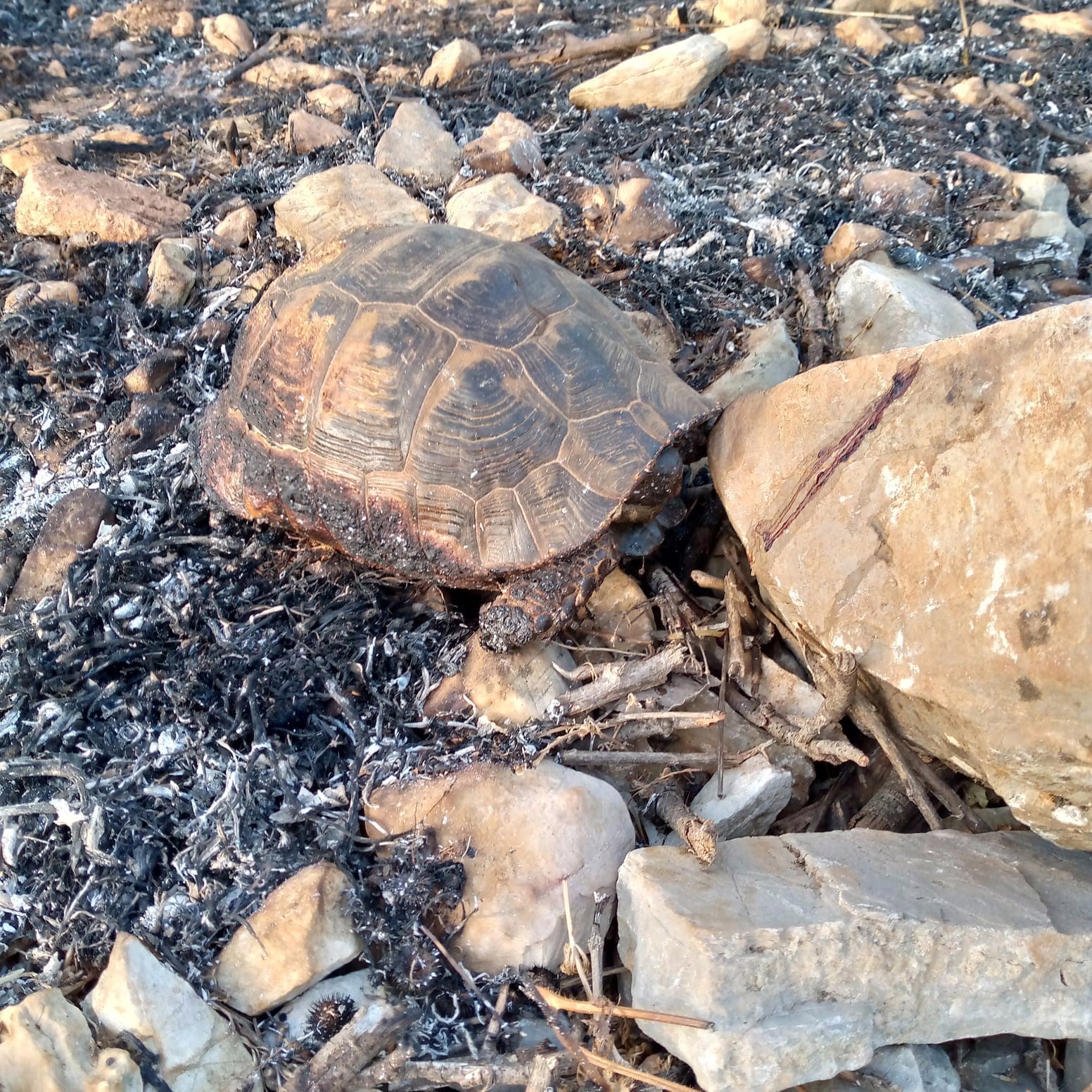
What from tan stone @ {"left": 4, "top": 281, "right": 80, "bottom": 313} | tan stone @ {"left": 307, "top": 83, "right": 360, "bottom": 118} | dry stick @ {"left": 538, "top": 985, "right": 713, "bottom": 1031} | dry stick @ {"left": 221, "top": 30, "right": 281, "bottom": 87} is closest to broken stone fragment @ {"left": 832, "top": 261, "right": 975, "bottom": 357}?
dry stick @ {"left": 538, "top": 985, "right": 713, "bottom": 1031}

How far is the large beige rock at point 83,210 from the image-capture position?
4.80 m

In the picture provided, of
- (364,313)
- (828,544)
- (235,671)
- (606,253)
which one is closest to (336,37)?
(606,253)

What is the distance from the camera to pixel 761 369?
3.72 m

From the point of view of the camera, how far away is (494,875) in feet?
8.53

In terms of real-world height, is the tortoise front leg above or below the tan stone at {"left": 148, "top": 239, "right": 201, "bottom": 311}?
below

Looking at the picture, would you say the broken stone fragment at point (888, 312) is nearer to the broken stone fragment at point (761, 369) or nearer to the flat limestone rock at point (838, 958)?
the broken stone fragment at point (761, 369)

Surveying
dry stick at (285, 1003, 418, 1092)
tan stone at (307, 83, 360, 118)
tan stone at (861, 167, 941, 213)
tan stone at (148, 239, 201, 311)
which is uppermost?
tan stone at (307, 83, 360, 118)

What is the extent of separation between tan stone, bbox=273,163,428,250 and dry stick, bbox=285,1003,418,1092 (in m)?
3.74

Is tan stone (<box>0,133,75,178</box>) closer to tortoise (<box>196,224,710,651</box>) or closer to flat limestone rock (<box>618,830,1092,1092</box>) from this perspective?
tortoise (<box>196,224,710,651</box>)

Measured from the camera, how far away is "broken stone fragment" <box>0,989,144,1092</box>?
211cm

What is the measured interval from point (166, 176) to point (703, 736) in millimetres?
4837

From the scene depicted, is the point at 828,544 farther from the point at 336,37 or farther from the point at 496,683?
the point at 336,37

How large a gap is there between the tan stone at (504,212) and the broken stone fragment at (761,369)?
1426mm

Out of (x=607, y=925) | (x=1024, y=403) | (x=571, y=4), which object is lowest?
(x=607, y=925)
